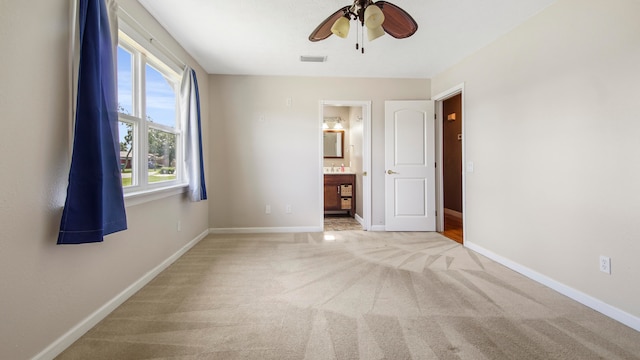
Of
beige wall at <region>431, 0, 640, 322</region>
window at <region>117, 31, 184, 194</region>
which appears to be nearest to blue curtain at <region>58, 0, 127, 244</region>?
window at <region>117, 31, 184, 194</region>

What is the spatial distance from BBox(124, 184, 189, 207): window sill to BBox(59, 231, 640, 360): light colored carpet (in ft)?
2.43

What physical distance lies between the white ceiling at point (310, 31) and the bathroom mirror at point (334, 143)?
6.78 ft

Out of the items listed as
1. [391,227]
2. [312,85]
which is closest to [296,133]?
[312,85]

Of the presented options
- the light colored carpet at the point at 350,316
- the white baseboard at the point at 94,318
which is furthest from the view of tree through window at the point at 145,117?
the light colored carpet at the point at 350,316

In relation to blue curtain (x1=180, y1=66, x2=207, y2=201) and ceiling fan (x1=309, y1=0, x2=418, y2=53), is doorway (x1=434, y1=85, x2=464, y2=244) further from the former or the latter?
blue curtain (x1=180, y1=66, x2=207, y2=201)

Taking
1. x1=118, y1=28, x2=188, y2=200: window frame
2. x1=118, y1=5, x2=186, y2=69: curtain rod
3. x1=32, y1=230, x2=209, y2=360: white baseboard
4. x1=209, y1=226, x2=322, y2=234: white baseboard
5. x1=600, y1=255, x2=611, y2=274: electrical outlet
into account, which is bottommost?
x1=32, y1=230, x2=209, y2=360: white baseboard

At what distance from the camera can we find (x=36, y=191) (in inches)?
56.3

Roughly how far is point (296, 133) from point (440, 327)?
322cm

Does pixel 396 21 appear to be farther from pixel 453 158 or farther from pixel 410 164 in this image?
pixel 453 158

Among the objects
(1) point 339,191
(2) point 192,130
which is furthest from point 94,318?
(1) point 339,191

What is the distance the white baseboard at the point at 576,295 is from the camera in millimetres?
1810

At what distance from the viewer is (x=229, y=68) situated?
393 cm

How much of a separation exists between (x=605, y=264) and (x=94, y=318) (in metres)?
3.51

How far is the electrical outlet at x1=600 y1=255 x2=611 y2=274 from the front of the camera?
1.94m
